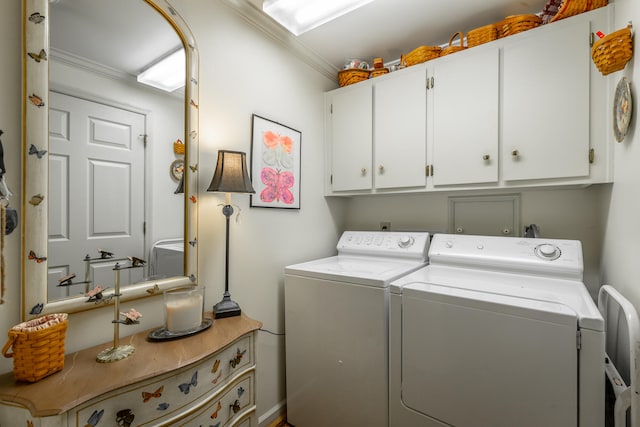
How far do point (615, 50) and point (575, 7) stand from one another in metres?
0.54

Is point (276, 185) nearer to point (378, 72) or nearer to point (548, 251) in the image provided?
point (378, 72)

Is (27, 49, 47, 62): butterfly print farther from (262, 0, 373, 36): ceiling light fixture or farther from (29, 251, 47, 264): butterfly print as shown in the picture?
(262, 0, 373, 36): ceiling light fixture

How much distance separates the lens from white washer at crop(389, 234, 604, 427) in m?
0.99

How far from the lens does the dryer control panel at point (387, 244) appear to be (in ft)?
6.31

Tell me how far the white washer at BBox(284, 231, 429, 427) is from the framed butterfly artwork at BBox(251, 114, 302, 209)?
1.57ft

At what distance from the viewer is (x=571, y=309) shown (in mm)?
1036

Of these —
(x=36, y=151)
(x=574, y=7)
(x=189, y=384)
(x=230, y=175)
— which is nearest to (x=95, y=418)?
(x=189, y=384)

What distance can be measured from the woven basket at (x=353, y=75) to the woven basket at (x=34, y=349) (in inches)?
86.6

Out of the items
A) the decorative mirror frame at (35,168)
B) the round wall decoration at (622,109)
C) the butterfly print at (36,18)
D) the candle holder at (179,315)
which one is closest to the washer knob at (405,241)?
the round wall decoration at (622,109)

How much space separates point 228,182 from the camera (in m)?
1.35

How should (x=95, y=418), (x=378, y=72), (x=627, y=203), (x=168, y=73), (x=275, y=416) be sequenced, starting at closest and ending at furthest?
(x=95, y=418)
(x=627, y=203)
(x=168, y=73)
(x=275, y=416)
(x=378, y=72)

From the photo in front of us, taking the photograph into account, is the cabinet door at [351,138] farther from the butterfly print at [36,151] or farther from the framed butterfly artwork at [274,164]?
the butterfly print at [36,151]

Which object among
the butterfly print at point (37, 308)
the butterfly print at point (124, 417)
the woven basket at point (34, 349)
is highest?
the butterfly print at point (37, 308)

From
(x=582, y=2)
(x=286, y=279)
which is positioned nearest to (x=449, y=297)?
(x=286, y=279)
